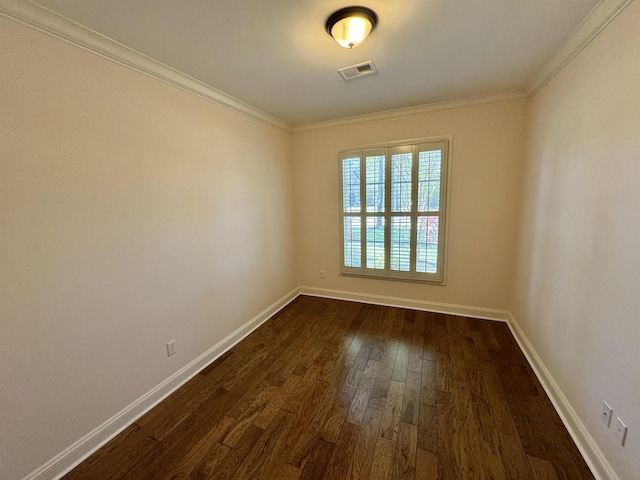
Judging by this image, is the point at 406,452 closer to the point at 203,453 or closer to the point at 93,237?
the point at 203,453

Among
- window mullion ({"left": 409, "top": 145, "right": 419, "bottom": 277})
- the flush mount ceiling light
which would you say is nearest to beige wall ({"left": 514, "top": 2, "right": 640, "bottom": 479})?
window mullion ({"left": 409, "top": 145, "right": 419, "bottom": 277})

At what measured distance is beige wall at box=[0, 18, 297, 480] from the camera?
4.07ft

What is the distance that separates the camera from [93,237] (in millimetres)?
1520

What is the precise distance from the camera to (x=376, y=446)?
58.7 inches

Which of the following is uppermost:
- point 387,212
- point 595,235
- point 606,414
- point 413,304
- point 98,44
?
point 98,44

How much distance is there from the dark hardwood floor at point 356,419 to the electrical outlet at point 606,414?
285 mm

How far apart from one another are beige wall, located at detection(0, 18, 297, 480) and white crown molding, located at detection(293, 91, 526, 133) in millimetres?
1346

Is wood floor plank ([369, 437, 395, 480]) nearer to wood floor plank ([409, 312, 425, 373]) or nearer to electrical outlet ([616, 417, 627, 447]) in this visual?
wood floor plank ([409, 312, 425, 373])

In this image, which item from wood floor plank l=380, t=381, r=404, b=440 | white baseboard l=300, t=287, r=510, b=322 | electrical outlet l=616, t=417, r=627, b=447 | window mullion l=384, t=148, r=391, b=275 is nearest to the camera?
electrical outlet l=616, t=417, r=627, b=447

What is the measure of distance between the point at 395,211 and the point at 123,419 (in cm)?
308

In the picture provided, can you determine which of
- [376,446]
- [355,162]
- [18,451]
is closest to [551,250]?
[376,446]

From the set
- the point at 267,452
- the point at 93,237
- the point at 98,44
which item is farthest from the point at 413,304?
the point at 98,44

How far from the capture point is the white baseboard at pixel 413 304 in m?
2.94

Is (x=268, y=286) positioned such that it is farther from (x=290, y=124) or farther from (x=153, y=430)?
(x=290, y=124)
